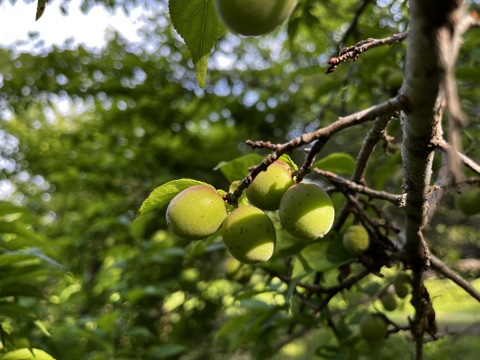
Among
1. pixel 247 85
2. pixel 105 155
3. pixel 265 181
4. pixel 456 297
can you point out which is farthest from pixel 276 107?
pixel 265 181

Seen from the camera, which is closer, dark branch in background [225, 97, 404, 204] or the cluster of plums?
dark branch in background [225, 97, 404, 204]

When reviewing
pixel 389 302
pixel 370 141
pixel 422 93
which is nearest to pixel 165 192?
pixel 370 141

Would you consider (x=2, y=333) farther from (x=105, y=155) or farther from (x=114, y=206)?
(x=105, y=155)

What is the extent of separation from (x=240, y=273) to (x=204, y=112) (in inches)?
98.8

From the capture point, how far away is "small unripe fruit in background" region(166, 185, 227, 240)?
1151 mm

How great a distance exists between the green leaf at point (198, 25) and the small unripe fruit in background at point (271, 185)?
0.27 m

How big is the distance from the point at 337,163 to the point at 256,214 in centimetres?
65

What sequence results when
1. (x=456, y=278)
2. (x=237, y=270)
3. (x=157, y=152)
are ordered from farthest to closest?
(x=157, y=152) < (x=237, y=270) < (x=456, y=278)

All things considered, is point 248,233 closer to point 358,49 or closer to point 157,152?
point 358,49

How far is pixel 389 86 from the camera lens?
8.64 ft

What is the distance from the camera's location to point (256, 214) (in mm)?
1185

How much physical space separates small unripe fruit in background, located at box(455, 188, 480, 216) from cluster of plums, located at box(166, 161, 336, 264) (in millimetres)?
1021

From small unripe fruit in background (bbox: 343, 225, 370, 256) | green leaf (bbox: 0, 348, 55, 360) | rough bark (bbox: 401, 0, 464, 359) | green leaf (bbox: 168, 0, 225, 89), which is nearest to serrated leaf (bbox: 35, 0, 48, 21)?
green leaf (bbox: 168, 0, 225, 89)

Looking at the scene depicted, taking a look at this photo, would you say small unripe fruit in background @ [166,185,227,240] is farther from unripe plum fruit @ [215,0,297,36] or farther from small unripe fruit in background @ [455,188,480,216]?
small unripe fruit in background @ [455,188,480,216]
